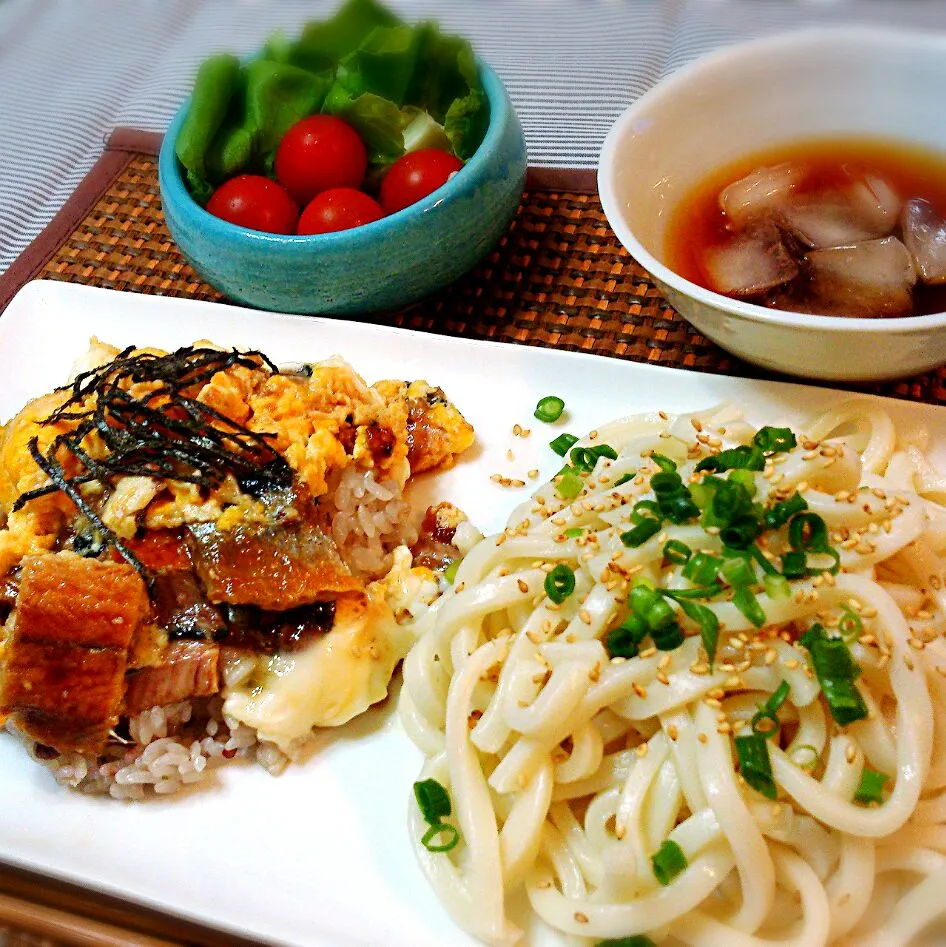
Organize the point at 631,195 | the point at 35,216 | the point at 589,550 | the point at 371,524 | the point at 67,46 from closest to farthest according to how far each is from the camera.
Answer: the point at 589,550
the point at 371,524
the point at 631,195
the point at 35,216
the point at 67,46

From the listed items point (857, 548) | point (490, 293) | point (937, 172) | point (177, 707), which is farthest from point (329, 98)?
point (857, 548)

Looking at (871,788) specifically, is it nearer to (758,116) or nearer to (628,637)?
(628,637)

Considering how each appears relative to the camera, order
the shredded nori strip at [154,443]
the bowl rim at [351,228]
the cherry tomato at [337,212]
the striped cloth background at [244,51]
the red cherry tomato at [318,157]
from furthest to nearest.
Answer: the striped cloth background at [244,51] < the red cherry tomato at [318,157] < the cherry tomato at [337,212] < the bowl rim at [351,228] < the shredded nori strip at [154,443]

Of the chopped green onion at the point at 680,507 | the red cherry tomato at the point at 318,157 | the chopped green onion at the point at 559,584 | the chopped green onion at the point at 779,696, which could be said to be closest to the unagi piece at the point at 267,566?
the chopped green onion at the point at 559,584

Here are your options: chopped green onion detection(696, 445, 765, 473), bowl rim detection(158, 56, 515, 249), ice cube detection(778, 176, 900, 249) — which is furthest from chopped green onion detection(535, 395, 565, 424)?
ice cube detection(778, 176, 900, 249)

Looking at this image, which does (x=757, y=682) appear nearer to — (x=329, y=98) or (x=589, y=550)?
(x=589, y=550)

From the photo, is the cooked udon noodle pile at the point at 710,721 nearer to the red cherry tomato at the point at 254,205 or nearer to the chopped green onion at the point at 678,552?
the chopped green onion at the point at 678,552
